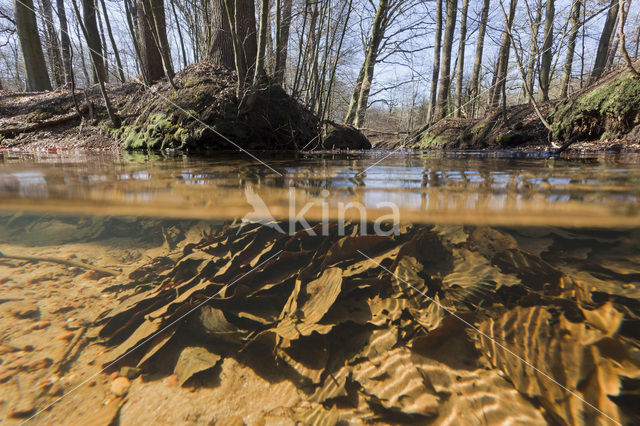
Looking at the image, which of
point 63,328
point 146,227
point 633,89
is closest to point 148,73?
point 146,227

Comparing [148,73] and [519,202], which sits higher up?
[148,73]

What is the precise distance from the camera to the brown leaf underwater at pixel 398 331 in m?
0.48

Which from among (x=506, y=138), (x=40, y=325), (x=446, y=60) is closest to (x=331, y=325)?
(x=40, y=325)

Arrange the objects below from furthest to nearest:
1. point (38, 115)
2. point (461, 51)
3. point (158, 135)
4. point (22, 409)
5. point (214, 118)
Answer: point (461, 51) < point (38, 115) < point (158, 135) < point (214, 118) < point (22, 409)

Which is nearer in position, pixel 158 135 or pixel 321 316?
pixel 321 316

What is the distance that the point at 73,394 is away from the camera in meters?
0.48

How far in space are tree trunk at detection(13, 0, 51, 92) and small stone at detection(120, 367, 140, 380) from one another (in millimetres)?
15599

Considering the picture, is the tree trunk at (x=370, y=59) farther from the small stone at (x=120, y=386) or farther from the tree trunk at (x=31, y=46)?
the tree trunk at (x=31, y=46)

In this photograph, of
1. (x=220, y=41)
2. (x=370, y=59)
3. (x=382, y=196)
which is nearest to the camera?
(x=382, y=196)

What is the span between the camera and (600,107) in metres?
5.08

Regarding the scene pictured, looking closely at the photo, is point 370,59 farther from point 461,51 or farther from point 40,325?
point 40,325

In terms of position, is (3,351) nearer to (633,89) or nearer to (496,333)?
(496,333)

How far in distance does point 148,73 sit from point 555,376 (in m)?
9.51

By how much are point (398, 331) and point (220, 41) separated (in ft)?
24.5
